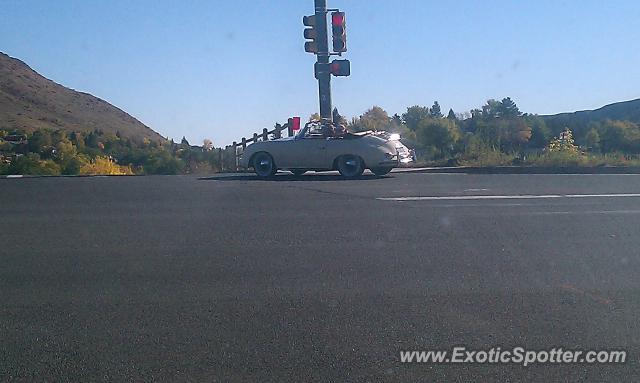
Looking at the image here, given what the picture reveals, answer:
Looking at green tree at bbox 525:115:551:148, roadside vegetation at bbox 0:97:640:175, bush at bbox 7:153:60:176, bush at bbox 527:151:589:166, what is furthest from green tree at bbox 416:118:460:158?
bush at bbox 7:153:60:176

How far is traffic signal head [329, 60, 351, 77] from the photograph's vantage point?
77.2 ft

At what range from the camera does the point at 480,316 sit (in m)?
7.07

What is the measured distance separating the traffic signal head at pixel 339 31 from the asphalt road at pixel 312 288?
952 centimetres

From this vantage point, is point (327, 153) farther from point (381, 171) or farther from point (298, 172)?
point (298, 172)

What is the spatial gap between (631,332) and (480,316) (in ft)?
3.87

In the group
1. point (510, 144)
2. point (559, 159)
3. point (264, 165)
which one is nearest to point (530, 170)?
point (559, 159)

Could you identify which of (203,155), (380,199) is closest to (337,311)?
(380,199)

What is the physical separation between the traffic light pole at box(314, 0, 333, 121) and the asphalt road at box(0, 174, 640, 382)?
9.63 m

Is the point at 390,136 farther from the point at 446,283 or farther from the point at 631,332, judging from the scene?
the point at 631,332

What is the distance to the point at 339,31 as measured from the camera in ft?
76.2

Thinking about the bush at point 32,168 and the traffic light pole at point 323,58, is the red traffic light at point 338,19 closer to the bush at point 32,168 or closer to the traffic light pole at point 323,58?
the traffic light pole at point 323,58

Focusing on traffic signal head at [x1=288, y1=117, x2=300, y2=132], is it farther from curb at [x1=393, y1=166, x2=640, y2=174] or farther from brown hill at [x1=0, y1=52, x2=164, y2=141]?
brown hill at [x1=0, y1=52, x2=164, y2=141]

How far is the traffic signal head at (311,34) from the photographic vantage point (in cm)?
2333

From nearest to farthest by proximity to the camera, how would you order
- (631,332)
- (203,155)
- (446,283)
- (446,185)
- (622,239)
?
(631,332) < (446,283) < (622,239) < (446,185) < (203,155)
